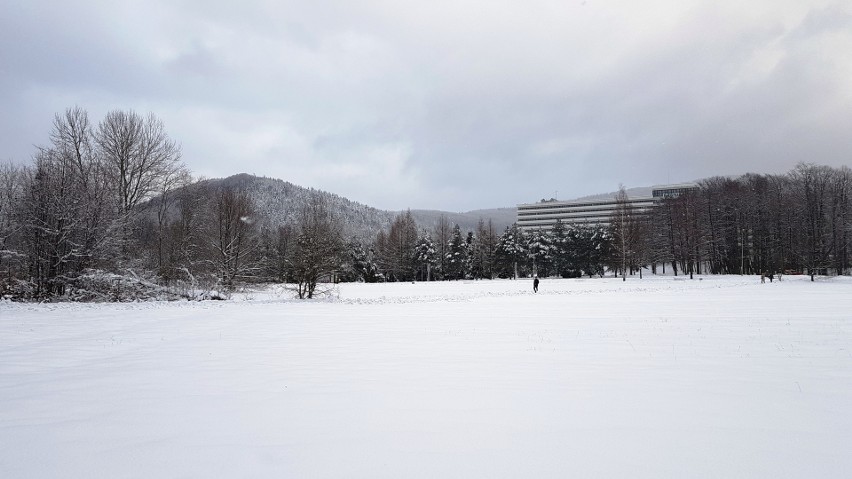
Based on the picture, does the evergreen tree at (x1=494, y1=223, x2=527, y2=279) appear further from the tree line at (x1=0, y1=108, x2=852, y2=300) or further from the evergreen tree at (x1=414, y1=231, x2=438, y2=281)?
the tree line at (x1=0, y1=108, x2=852, y2=300)

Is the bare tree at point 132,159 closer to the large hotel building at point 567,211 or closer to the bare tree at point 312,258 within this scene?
the bare tree at point 312,258

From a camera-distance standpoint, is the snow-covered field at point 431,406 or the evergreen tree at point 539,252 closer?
the snow-covered field at point 431,406

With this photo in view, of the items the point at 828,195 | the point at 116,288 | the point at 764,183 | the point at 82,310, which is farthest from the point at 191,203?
the point at 764,183

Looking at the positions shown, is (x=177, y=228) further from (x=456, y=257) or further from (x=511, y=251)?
Result: (x=511, y=251)

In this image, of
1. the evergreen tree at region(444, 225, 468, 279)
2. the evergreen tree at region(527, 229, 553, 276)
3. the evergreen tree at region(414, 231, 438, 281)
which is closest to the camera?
the evergreen tree at region(527, 229, 553, 276)

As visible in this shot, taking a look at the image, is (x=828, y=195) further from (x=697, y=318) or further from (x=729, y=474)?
(x=729, y=474)

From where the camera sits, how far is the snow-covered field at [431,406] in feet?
10.5

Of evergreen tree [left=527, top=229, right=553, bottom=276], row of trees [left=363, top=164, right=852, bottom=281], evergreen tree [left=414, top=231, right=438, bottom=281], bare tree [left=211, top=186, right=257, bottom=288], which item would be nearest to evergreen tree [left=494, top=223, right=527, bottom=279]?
row of trees [left=363, top=164, right=852, bottom=281]

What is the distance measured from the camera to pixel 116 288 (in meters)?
19.2

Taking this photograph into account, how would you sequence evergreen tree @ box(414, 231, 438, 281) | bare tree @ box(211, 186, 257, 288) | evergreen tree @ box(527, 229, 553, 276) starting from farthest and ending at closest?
evergreen tree @ box(414, 231, 438, 281) < evergreen tree @ box(527, 229, 553, 276) < bare tree @ box(211, 186, 257, 288)

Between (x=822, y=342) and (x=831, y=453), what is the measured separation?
6.36 meters

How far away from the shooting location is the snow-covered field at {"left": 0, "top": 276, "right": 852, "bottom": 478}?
3.21 m

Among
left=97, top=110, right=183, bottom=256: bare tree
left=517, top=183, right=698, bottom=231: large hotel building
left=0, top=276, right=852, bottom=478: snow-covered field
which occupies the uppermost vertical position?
left=517, top=183, right=698, bottom=231: large hotel building

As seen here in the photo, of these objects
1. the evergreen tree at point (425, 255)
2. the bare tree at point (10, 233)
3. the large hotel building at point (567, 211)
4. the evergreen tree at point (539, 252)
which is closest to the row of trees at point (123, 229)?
the bare tree at point (10, 233)
